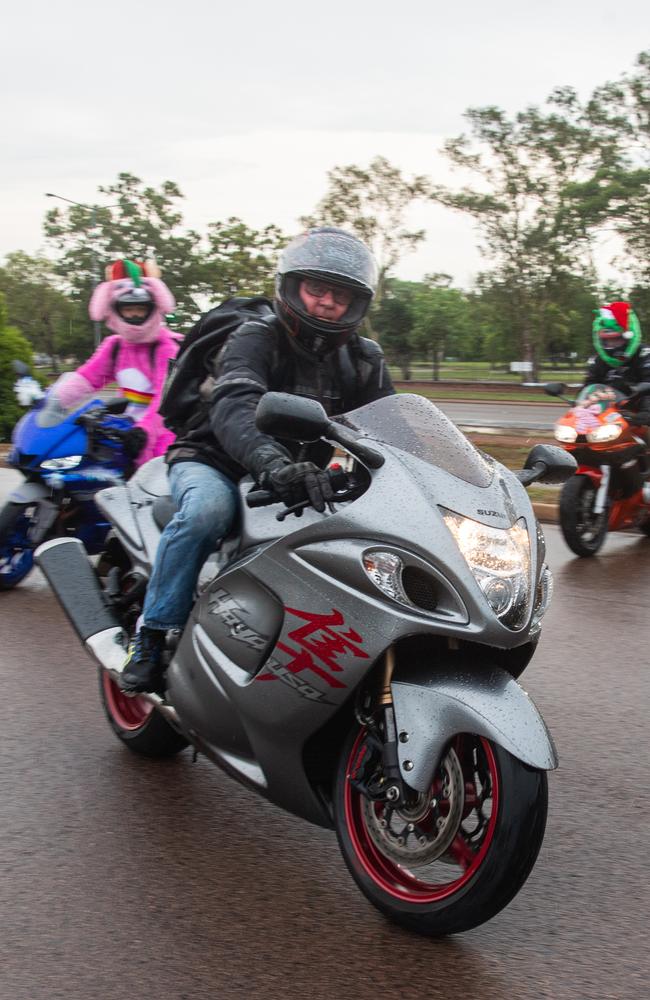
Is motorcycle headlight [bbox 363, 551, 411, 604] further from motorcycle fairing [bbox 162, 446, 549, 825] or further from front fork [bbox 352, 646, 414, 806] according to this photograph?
front fork [bbox 352, 646, 414, 806]

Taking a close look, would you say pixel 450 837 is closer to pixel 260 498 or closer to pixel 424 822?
pixel 424 822

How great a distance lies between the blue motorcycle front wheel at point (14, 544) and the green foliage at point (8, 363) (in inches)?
404

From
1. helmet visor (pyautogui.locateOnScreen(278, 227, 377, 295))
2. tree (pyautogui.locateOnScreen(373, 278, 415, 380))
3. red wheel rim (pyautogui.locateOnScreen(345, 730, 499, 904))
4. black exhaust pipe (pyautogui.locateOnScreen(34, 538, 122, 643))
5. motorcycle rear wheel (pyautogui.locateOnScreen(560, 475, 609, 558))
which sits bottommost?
tree (pyautogui.locateOnScreen(373, 278, 415, 380))

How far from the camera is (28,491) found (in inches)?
280

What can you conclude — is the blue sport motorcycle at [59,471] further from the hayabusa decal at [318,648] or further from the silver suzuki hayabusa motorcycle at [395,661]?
the hayabusa decal at [318,648]

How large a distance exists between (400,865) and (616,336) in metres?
7.01

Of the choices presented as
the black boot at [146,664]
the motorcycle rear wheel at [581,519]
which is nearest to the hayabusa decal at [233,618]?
the black boot at [146,664]

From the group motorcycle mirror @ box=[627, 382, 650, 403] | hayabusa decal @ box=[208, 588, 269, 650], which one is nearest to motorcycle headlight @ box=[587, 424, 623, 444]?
motorcycle mirror @ box=[627, 382, 650, 403]

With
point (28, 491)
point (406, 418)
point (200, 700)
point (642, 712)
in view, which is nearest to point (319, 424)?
point (406, 418)

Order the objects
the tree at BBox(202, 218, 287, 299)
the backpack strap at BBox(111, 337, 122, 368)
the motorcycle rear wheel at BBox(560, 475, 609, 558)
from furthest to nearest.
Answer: the tree at BBox(202, 218, 287, 299), the motorcycle rear wheel at BBox(560, 475, 609, 558), the backpack strap at BBox(111, 337, 122, 368)

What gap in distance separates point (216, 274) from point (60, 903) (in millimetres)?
46601

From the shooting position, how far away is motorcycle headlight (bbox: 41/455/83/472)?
704cm

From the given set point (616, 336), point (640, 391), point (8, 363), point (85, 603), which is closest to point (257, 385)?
point (85, 603)

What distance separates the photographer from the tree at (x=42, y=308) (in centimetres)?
6631
